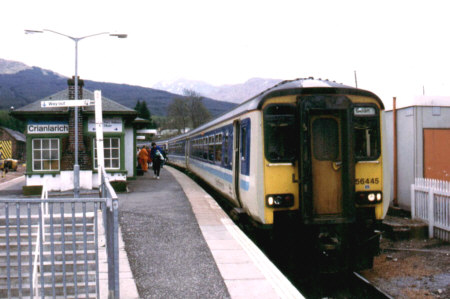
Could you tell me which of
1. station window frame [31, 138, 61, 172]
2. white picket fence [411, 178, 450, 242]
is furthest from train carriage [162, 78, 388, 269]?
station window frame [31, 138, 61, 172]

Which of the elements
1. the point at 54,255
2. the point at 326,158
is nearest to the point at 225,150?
the point at 326,158

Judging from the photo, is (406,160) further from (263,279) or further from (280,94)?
(263,279)

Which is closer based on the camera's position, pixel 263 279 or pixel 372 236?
pixel 263 279

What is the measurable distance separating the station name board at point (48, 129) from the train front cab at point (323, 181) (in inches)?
484

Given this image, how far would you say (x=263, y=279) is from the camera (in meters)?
6.14

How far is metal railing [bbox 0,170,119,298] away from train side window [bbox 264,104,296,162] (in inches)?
109

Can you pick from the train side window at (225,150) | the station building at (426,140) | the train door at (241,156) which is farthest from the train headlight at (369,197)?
the station building at (426,140)

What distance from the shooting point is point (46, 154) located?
18016mm

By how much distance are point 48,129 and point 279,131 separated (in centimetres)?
1262

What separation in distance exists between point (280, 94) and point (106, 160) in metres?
12.2

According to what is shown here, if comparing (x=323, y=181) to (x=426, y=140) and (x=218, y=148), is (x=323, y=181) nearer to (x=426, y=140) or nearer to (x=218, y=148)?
(x=218, y=148)

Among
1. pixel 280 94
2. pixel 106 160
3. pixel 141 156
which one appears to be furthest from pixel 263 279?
pixel 141 156

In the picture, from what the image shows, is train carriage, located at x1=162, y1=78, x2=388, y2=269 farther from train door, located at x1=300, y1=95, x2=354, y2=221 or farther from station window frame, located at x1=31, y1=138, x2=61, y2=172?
station window frame, located at x1=31, y1=138, x2=61, y2=172

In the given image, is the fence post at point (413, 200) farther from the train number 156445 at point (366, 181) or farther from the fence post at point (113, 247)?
the fence post at point (113, 247)
